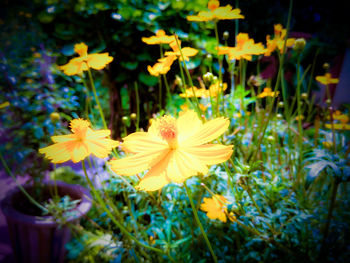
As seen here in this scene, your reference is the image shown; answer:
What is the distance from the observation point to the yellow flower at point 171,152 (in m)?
0.20

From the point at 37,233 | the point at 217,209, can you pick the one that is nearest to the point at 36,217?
the point at 37,233

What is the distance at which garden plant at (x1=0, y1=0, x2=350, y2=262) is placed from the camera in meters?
0.23

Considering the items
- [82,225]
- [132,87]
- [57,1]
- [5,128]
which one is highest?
[57,1]

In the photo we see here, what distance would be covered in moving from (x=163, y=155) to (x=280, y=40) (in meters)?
0.28

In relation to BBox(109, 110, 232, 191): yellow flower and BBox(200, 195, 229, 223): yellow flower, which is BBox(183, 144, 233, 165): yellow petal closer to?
BBox(109, 110, 232, 191): yellow flower

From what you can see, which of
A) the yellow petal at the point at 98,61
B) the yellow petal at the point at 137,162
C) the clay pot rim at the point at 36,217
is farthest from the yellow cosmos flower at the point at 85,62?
the clay pot rim at the point at 36,217

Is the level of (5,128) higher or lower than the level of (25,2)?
lower

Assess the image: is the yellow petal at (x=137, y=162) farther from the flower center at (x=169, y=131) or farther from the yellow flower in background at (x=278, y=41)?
the yellow flower in background at (x=278, y=41)

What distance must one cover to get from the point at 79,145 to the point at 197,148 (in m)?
0.11

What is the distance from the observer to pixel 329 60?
954mm

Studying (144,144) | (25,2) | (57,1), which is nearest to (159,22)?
(144,144)

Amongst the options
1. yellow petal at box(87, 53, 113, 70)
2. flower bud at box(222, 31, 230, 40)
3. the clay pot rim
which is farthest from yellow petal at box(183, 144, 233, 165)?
the clay pot rim

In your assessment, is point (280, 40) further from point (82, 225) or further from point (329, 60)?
point (82, 225)

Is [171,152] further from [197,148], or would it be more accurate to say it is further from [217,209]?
[217,209]
